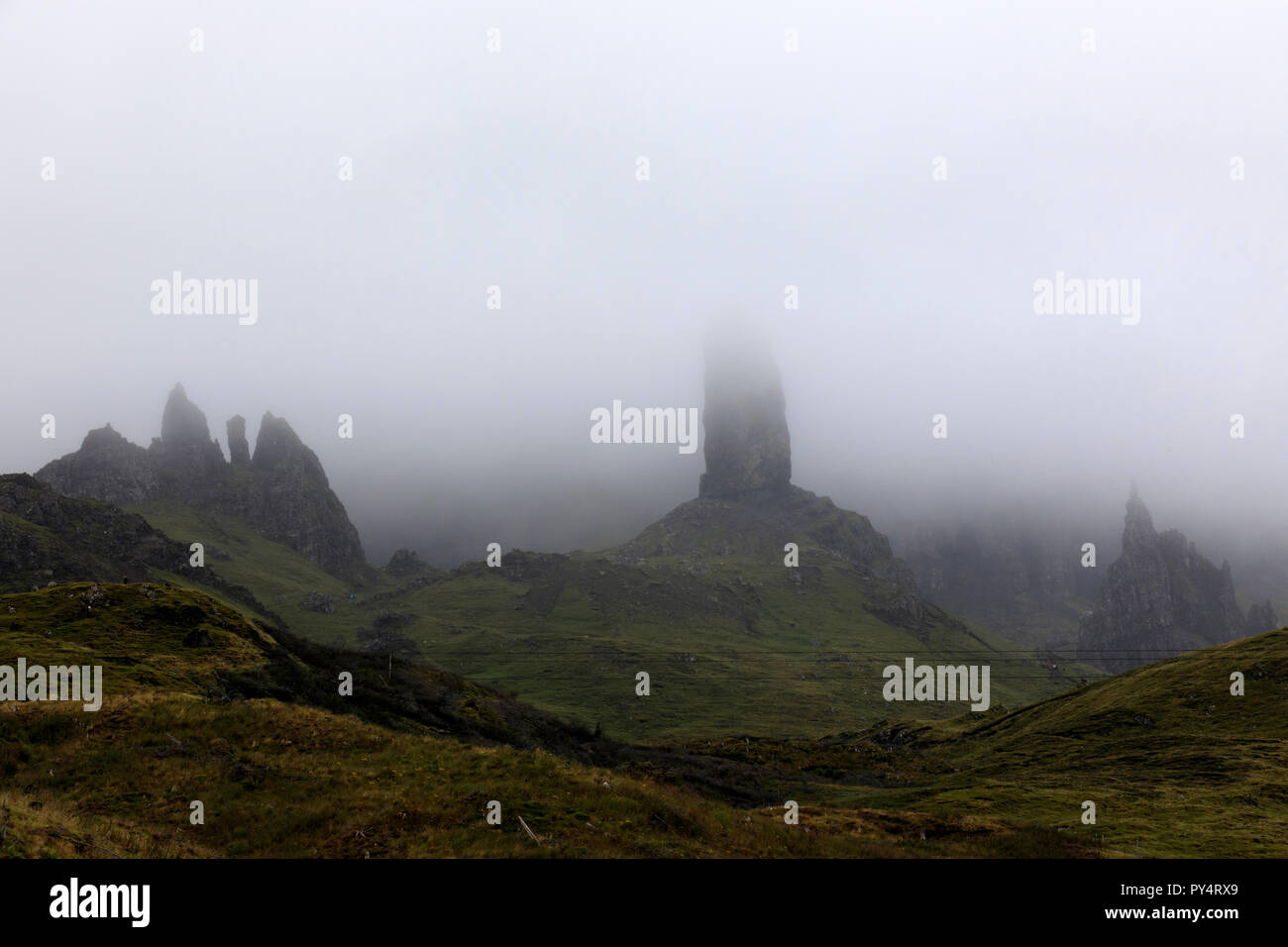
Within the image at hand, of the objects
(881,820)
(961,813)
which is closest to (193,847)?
(881,820)

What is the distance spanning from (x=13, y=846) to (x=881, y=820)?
4779 centimetres

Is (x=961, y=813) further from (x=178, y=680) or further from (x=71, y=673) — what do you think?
(x=71, y=673)

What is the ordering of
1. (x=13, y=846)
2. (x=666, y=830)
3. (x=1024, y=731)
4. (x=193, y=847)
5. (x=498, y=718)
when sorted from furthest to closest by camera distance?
(x=1024, y=731)
(x=498, y=718)
(x=666, y=830)
(x=193, y=847)
(x=13, y=846)

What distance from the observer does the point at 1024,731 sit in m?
98.4

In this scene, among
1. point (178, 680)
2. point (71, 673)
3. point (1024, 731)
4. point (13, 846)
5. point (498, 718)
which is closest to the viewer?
point (13, 846)
